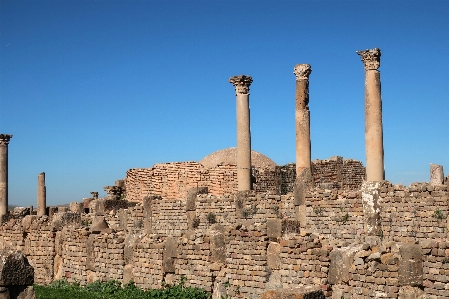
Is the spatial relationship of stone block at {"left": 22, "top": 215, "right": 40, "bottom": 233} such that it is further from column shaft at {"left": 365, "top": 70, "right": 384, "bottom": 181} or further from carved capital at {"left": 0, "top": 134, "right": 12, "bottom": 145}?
carved capital at {"left": 0, "top": 134, "right": 12, "bottom": 145}

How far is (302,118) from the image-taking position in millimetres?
20109

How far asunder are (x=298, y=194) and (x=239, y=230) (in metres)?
5.66

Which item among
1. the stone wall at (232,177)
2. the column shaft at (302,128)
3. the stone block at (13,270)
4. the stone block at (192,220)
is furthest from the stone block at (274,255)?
the stone wall at (232,177)

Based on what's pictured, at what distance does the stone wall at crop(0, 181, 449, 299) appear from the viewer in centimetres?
932

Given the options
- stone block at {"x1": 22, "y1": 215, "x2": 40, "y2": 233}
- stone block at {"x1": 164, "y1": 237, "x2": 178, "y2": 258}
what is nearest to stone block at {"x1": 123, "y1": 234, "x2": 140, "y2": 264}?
stone block at {"x1": 164, "y1": 237, "x2": 178, "y2": 258}

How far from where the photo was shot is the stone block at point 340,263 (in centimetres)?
974

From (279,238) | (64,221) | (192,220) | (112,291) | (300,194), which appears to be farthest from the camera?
(192,220)

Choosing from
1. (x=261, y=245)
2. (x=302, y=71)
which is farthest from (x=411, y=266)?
(x=302, y=71)

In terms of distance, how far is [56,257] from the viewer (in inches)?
656

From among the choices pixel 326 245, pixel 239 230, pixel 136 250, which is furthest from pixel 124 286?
pixel 326 245

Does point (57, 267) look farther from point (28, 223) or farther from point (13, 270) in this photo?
point (13, 270)

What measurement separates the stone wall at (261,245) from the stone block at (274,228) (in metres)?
0.04

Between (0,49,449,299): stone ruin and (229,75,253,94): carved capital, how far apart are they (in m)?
→ 0.04

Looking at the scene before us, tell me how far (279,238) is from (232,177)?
15868 mm
